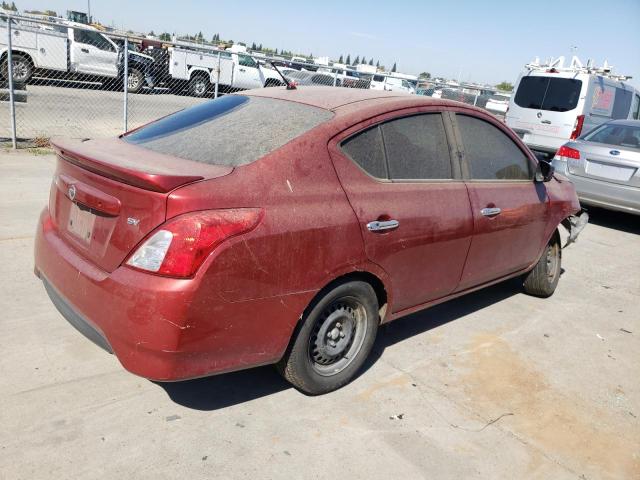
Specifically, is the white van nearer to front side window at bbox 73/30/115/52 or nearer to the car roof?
the car roof

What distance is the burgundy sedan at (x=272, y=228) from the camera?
2.41 meters

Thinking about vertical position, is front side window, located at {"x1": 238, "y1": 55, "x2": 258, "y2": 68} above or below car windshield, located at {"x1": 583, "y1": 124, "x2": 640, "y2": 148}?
below

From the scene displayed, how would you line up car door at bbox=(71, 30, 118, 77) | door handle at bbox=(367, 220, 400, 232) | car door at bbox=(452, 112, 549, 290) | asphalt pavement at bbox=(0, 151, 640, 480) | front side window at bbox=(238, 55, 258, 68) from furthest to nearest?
front side window at bbox=(238, 55, 258, 68) → car door at bbox=(71, 30, 118, 77) → car door at bbox=(452, 112, 549, 290) → door handle at bbox=(367, 220, 400, 232) → asphalt pavement at bbox=(0, 151, 640, 480)

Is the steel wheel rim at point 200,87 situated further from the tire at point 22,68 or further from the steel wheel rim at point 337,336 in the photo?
the steel wheel rim at point 337,336

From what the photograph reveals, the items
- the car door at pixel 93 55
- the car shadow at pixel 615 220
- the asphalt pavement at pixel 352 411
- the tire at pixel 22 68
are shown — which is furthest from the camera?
the car door at pixel 93 55

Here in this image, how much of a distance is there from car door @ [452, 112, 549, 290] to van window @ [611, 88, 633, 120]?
961 cm

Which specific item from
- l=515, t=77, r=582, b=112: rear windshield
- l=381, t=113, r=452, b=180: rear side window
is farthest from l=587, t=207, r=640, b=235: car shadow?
l=381, t=113, r=452, b=180: rear side window

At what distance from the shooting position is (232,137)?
3.01m

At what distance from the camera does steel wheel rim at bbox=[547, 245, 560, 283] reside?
16.7 feet

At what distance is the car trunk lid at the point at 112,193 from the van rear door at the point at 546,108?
1028cm

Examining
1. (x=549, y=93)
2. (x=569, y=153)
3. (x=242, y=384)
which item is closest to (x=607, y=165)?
(x=569, y=153)

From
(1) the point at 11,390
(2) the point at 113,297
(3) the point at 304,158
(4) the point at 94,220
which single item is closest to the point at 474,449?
(3) the point at 304,158

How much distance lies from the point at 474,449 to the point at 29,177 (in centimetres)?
627

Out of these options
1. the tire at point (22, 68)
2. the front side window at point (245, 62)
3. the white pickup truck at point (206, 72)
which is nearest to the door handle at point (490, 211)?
the tire at point (22, 68)
